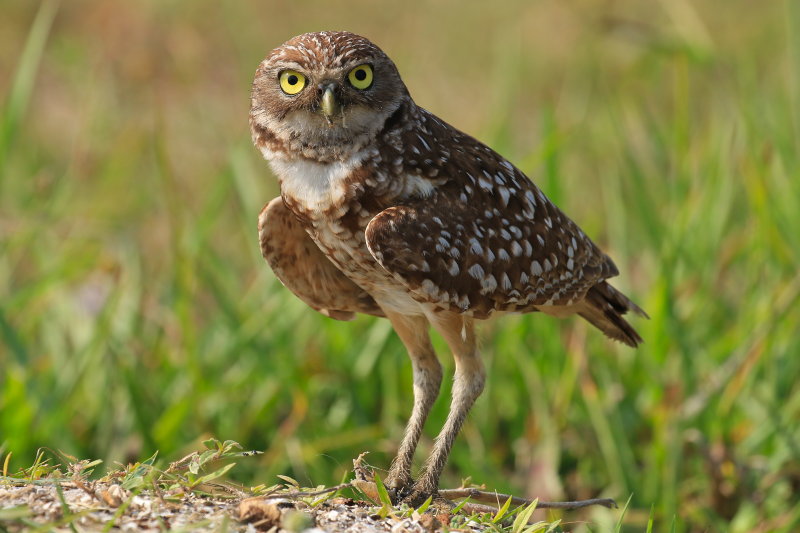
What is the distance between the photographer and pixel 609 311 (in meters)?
4.29

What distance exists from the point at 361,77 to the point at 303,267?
834 millimetres

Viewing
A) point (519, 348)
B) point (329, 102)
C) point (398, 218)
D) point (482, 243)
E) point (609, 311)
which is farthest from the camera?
point (519, 348)

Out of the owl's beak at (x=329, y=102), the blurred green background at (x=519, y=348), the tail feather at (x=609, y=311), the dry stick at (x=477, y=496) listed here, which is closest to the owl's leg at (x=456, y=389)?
the dry stick at (x=477, y=496)

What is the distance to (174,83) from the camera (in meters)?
10.9

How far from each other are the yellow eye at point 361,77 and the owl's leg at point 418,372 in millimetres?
948

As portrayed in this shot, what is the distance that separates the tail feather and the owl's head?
126 centimetres

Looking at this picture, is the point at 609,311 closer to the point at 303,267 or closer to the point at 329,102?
the point at 303,267

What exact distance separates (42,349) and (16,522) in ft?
11.7

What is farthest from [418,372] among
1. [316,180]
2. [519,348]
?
[519,348]

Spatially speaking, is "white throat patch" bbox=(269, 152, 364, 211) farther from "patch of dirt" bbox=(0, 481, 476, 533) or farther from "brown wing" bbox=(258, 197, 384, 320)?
"patch of dirt" bbox=(0, 481, 476, 533)

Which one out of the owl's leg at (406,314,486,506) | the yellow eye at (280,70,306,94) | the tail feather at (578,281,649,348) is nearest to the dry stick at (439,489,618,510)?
the owl's leg at (406,314,486,506)

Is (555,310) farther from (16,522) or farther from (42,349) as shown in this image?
(42,349)

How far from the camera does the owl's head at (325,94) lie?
3.38 m

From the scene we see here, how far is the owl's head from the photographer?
338 centimetres
